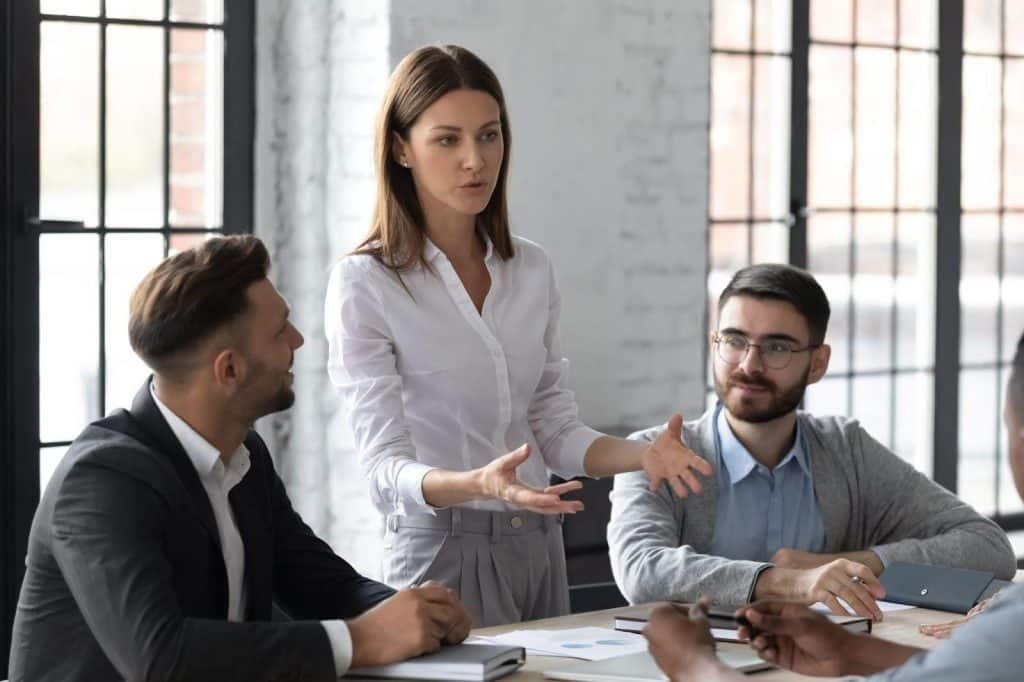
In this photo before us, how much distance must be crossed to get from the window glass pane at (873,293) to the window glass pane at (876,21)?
0.58 metres

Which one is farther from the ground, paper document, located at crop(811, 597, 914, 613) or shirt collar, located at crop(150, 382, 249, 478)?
shirt collar, located at crop(150, 382, 249, 478)

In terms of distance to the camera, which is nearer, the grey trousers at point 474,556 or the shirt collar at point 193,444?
the shirt collar at point 193,444

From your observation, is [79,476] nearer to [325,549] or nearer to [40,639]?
[40,639]

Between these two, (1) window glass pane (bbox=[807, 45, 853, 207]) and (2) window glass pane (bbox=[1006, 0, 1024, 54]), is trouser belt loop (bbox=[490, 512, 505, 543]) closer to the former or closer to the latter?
(1) window glass pane (bbox=[807, 45, 853, 207])

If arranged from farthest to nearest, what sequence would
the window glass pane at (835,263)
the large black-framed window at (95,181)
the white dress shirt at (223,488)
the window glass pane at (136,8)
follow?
the window glass pane at (835,263), the window glass pane at (136,8), the large black-framed window at (95,181), the white dress shirt at (223,488)

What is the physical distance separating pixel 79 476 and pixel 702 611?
836 millimetres

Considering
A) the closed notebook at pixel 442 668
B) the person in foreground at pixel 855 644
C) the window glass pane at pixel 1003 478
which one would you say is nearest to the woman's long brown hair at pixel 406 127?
the closed notebook at pixel 442 668

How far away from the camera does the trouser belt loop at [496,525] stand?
9.49ft

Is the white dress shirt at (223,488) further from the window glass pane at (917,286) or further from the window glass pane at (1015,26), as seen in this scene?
the window glass pane at (1015,26)

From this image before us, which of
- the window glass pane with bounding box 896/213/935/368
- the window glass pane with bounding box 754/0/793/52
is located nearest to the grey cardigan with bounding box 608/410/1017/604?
the window glass pane with bounding box 754/0/793/52

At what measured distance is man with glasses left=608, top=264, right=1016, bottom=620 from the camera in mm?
3088

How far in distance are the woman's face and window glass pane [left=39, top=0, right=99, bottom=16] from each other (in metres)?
1.47

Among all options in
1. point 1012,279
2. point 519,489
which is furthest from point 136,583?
point 1012,279

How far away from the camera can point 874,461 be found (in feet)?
10.7
